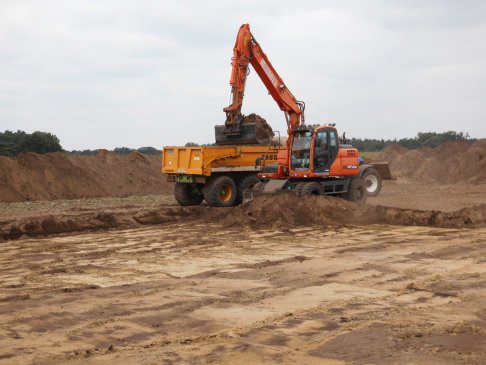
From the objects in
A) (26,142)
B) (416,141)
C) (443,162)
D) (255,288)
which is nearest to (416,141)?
(416,141)

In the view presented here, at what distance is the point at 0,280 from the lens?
9.88 metres

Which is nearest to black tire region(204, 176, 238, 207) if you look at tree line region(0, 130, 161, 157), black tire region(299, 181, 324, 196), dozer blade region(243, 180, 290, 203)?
dozer blade region(243, 180, 290, 203)

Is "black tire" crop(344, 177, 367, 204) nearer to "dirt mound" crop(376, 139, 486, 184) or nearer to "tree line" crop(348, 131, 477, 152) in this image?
"dirt mound" crop(376, 139, 486, 184)

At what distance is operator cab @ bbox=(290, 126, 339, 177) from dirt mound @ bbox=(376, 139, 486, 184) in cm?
2057

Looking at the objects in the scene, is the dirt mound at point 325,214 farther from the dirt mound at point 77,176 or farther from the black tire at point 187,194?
the dirt mound at point 77,176

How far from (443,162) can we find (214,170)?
92.8ft

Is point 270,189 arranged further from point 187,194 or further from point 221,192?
point 187,194

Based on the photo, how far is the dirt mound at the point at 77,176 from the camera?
2788 centimetres

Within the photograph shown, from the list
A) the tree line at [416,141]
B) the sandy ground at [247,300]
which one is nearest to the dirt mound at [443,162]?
the tree line at [416,141]

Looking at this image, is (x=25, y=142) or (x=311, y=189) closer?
(x=311, y=189)

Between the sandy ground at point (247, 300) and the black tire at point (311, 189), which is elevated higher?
the black tire at point (311, 189)

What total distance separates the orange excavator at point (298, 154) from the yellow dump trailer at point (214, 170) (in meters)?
0.52

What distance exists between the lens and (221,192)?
21.3m

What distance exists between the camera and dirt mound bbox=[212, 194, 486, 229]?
16.5 metres
